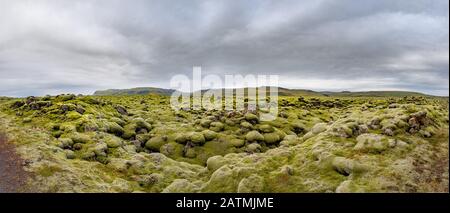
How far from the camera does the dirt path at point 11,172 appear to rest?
26062 mm

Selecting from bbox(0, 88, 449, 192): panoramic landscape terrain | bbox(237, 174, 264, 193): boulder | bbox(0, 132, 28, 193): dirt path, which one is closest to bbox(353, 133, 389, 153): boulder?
bbox(0, 88, 449, 192): panoramic landscape terrain

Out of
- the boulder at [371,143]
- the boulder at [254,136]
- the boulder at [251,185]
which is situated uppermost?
the boulder at [371,143]

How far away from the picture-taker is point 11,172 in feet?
93.8

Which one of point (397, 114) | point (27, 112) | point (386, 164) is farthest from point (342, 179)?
point (27, 112)

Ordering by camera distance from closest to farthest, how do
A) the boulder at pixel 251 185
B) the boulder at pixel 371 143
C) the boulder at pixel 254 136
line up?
the boulder at pixel 251 185 < the boulder at pixel 371 143 < the boulder at pixel 254 136

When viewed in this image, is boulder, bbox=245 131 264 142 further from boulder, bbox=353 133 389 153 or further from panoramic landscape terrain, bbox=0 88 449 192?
boulder, bbox=353 133 389 153

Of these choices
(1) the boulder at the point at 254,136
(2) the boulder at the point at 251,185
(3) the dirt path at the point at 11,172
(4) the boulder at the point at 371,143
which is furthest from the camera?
(1) the boulder at the point at 254,136

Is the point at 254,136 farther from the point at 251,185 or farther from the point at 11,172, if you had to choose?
the point at 11,172

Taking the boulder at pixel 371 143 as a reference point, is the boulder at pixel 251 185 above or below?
below

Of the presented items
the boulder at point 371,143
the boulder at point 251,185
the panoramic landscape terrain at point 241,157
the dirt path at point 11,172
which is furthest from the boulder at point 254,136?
the dirt path at point 11,172

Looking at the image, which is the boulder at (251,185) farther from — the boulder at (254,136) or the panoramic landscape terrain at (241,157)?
the boulder at (254,136)

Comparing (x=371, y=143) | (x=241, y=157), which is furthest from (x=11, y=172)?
(x=371, y=143)
